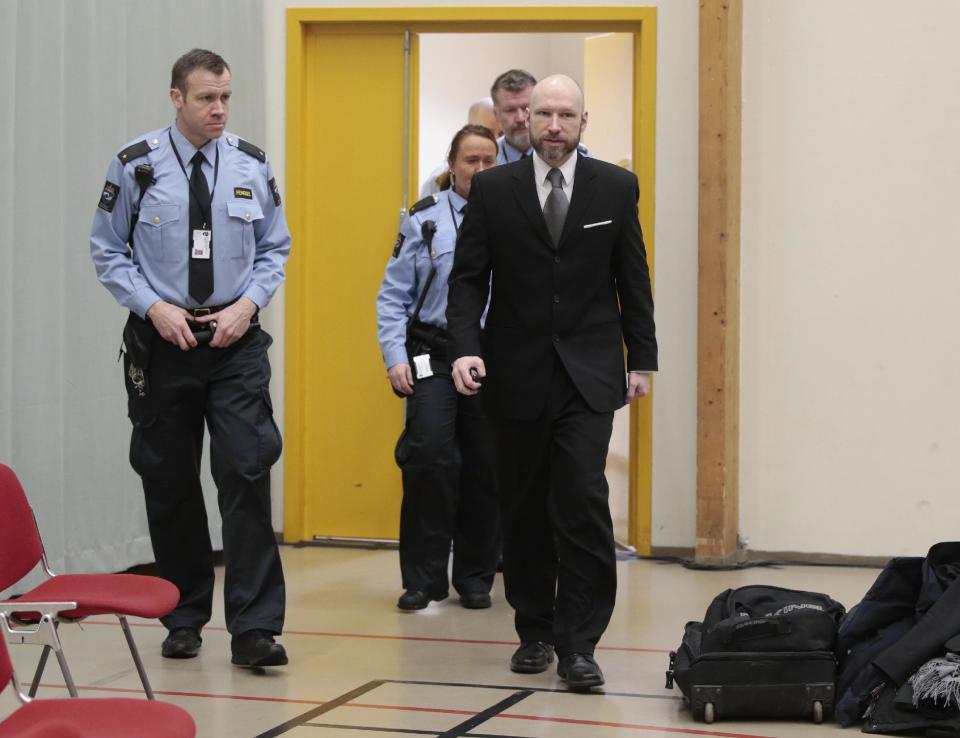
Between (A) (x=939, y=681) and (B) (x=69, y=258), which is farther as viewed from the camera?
(B) (x=69, y=258)

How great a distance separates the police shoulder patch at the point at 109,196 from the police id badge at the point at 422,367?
1.28 metres

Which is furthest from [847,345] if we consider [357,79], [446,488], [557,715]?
[557,715]

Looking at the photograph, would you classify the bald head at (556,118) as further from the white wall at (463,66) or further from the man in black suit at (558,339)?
the white wall at (463,66)

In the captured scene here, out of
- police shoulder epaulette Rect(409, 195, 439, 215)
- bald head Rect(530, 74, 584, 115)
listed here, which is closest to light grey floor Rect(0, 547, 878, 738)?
police shoulder epaulette Rect(409, 195, 439, 215)

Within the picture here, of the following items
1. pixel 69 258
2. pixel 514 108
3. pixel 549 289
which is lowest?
pixel 549 289

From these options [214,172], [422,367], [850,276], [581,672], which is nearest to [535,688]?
[581,672]

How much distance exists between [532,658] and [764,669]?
74 centimetres

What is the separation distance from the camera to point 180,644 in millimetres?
4180

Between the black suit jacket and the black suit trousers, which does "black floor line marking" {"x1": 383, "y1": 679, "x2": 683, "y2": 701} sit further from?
the black suit jacket

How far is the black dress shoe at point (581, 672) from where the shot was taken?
3.78 metres

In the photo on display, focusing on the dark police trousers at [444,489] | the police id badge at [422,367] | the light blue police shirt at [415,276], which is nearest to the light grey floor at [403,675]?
the dark police trousers at [444,489]

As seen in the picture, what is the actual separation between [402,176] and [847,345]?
200cm

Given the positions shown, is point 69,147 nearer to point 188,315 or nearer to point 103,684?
point 188,315

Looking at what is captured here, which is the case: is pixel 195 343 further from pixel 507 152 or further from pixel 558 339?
pixel 507 152
